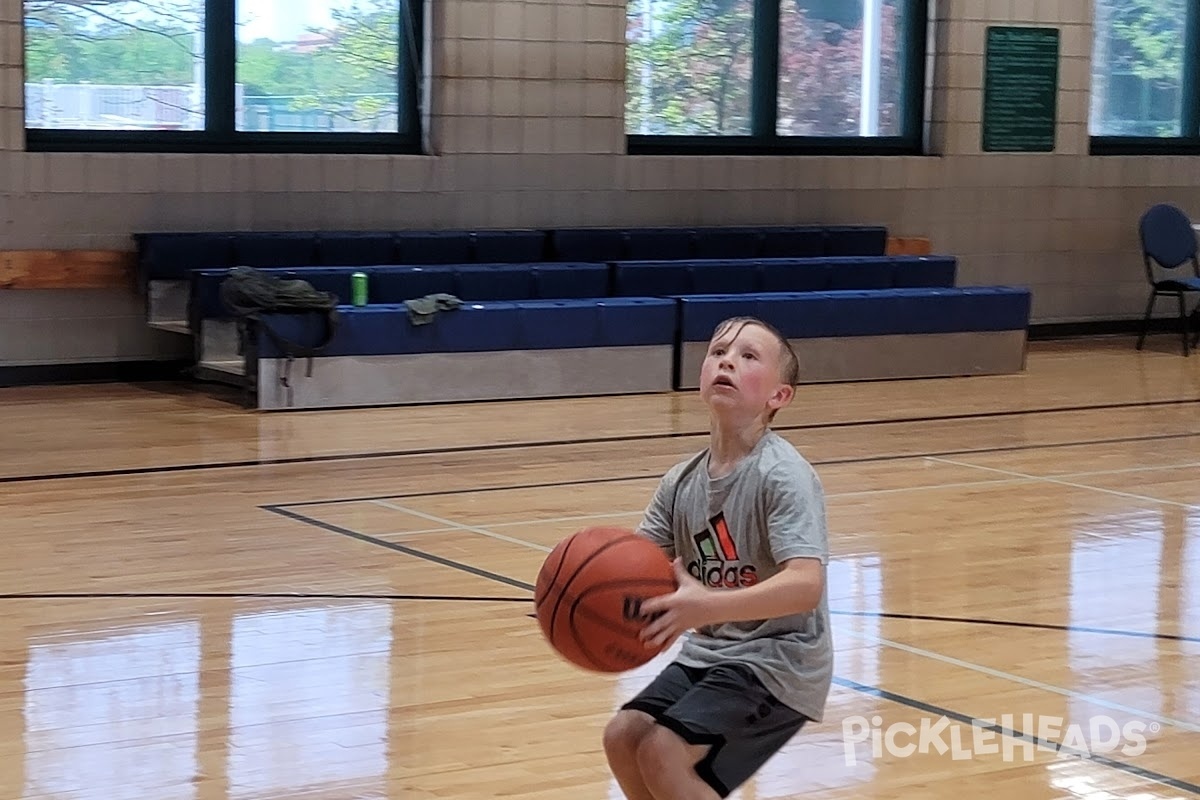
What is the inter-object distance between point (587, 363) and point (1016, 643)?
5.27 m

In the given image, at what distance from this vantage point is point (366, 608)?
5574 millimetres

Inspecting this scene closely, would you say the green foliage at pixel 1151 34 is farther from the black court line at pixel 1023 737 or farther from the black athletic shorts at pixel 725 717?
the black athletic shorts at pixel 725 717

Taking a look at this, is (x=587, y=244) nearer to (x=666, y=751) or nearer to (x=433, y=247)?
(x=433, y=247)

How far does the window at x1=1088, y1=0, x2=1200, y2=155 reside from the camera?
1398 cm

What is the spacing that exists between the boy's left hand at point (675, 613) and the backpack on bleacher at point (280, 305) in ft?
21.8

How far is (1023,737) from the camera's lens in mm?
4418

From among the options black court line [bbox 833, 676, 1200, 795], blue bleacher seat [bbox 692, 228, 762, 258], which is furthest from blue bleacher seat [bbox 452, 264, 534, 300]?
black court line [bbox 833, 676, 1200, 795]

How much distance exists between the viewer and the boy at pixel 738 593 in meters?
2.97

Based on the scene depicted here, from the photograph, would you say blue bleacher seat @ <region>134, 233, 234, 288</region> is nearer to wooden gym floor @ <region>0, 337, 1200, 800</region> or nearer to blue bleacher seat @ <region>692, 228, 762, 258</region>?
wooden gym floor @ <region>0, 337, 1200, 800</region>

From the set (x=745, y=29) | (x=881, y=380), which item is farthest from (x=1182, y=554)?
(x=745, y=29)

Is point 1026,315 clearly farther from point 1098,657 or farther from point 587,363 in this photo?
point 1098,657

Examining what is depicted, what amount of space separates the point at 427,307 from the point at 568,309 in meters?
0.88

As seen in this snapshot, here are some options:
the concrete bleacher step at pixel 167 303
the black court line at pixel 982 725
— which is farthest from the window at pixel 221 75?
the black court line at pixel 982 725

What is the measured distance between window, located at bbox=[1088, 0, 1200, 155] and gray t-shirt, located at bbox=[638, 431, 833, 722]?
37.5ft
